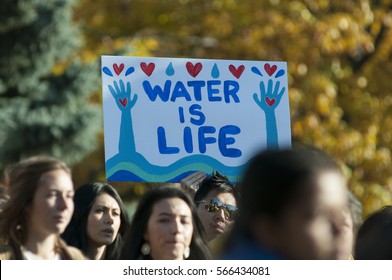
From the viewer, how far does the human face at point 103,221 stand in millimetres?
5676

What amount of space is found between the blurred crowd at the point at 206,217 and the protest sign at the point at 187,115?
0.47 ft

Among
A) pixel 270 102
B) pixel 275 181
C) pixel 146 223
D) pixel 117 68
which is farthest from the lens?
pixel 270 102

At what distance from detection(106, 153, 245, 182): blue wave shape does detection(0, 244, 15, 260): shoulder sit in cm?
139

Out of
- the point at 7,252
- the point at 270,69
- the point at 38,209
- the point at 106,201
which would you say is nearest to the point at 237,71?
the point at 270,69

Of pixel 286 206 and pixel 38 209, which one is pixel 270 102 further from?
pixel 286 206

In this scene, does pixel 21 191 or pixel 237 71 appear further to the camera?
pixel 237 71

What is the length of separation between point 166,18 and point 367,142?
3317 mm

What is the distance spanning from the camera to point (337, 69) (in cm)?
1639

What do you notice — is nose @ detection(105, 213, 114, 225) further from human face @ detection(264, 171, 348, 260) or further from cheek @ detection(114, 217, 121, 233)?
human face @ detection(264, 171, 348, 260)

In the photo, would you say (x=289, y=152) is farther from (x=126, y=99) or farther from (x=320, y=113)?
(x=320, y=113)

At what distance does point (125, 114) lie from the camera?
608 centimetres

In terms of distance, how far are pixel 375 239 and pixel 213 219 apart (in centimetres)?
169

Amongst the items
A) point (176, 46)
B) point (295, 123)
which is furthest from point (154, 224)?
point (176, 46)

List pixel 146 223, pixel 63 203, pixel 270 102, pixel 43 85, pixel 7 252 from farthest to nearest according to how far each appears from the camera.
A: pixel 43 85, pixel 270 102, pixel 146 223, pixel 7 252, pixel 63 203
